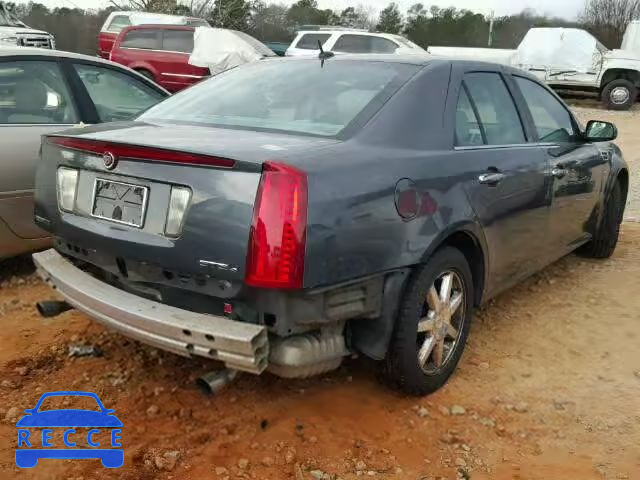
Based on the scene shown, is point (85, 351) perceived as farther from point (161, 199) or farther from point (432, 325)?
point (432, 325)

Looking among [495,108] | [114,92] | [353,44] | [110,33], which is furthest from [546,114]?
[110,33]

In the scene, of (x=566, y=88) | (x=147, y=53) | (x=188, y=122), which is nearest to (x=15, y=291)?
(x=188, y=122)

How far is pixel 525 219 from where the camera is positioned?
12.3 feet

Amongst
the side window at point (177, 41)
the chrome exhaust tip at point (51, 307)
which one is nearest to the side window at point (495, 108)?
the chrome exhaust tip at point (51, 307)

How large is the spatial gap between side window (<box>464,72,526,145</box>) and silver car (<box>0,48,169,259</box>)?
6.76 feet

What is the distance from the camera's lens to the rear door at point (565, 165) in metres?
4.14

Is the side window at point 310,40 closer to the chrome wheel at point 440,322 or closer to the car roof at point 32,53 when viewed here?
the car roof at point 32,53

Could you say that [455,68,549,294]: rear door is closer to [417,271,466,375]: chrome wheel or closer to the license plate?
[417,271,466,375]: chrome wheel

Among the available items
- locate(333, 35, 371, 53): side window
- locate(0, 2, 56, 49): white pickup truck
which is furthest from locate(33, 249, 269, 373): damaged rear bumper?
locate(333, 35, 371, 53): side window

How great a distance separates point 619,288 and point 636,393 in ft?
5.67

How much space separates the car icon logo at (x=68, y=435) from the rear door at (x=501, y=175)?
6.43 ft

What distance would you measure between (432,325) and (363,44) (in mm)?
14928

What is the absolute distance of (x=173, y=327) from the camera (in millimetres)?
2445

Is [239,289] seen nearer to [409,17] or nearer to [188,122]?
[188,122]
